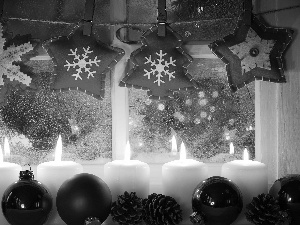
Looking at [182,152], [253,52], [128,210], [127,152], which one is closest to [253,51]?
[253,52]

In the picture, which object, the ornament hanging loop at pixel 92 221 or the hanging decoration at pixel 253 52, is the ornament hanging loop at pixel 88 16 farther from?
the ornament hanging loop at pixel 92 221

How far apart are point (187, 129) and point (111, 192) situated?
0.32 meters

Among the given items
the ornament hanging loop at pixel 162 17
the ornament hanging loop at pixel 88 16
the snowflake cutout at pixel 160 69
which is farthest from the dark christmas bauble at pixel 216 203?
the ornament hanging loop at pixel 88 16

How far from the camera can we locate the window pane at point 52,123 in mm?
1425

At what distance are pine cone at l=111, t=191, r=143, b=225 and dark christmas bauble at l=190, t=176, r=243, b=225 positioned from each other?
0.14 meters

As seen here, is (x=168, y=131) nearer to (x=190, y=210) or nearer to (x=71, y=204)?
(x=190, y=210)

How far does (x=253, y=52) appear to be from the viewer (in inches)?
54.2

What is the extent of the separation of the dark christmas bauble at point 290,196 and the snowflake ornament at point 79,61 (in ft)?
1.85

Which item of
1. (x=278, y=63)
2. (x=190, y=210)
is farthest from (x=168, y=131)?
(x=278, y=63)

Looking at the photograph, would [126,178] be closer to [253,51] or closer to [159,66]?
[159,66]

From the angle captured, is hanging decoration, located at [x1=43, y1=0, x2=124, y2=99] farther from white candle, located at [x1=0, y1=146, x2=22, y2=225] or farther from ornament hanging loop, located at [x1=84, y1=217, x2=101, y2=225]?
ornament hanging loop, located at [x1=84, y1=217, x2=101, y2=225]

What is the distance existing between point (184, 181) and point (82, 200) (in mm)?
289

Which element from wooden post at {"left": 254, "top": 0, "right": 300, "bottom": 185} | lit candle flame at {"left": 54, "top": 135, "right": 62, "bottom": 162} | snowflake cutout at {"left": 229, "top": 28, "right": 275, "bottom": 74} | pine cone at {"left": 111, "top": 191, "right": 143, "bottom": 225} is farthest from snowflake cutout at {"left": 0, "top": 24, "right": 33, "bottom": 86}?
wooden post at {"left": 254, "top": 0, "right": 300, "bottom": 185}

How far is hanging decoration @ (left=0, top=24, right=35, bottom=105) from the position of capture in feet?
4.52
